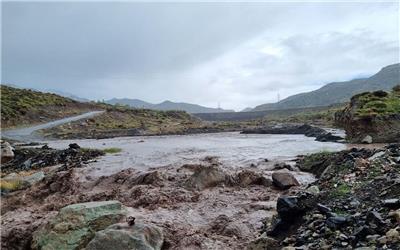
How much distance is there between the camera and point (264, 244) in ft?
32.5

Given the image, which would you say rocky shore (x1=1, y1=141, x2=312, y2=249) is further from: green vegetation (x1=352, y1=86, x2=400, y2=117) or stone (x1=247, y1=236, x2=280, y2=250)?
green vegetation (x1=352, y1=86, x2=400, y2=117)

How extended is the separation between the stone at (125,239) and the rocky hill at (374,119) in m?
26.4

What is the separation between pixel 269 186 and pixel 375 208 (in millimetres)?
7834

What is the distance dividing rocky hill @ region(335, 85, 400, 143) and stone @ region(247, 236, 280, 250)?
83.2 feet

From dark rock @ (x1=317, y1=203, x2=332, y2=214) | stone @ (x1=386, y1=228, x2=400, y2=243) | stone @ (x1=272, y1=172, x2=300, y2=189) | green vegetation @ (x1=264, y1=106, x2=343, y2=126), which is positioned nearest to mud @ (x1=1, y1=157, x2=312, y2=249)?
stone @ (x1=272, y1=172, x2=300, y2=189)

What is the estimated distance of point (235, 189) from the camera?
17266mm

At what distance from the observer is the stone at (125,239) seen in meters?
9.91

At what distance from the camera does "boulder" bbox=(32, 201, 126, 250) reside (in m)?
10.9

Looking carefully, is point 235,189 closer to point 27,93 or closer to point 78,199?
point 78,199

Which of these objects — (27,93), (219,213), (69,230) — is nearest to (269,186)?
(219,213)

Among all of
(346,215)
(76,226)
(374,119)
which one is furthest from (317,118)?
(76,226)

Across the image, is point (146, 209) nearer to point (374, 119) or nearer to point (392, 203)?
point (392, 203)

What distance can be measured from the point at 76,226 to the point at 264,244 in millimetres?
4975

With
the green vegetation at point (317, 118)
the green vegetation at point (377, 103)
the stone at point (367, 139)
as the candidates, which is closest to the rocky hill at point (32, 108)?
the green vegetation at point (317, 118)
